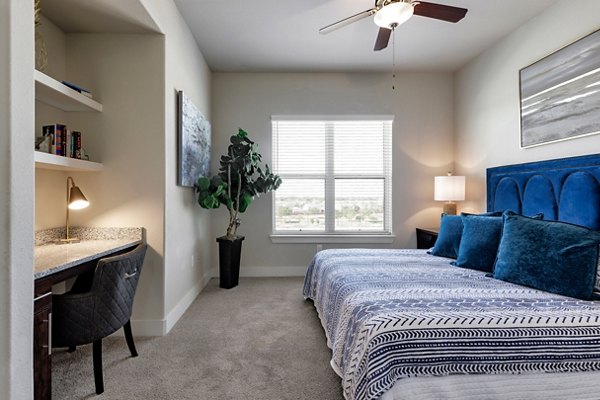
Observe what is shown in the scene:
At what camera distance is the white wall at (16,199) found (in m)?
1.09

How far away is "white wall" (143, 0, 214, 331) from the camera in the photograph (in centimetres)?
265

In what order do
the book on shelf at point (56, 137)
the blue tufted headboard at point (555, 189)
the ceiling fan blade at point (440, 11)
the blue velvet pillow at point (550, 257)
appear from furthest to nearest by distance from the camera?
the blue tufted headboard at point (555, 189), the ceiling fan blade at point (440, 11), the book on shelf at point (56, 137), the blue velvet pillow at point (550, 257)

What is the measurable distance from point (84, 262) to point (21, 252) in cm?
72

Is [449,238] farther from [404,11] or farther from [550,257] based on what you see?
[404,11]

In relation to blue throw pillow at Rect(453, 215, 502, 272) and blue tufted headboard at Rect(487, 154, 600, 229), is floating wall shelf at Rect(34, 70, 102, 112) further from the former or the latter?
blue tufted headboard at Rect(487, 154, 600, 229)

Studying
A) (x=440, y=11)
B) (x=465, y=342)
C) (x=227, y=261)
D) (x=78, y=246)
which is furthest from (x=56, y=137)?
(x=440, y=11)

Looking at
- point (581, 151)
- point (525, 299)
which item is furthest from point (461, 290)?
point (581, 151)

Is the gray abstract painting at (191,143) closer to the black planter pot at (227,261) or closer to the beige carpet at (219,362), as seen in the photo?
the black planter pot at (227,261)

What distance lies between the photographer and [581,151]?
2502 mm

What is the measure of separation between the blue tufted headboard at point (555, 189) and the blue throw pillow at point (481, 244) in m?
0.53

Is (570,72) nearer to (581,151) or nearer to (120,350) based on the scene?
(581,151)

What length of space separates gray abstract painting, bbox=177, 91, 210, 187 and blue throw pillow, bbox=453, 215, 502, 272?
2516 millimetres

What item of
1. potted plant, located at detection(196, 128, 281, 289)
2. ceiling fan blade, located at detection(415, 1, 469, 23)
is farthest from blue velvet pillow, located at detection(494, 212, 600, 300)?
potted plant, located at detection(196, 128, 281, 289)

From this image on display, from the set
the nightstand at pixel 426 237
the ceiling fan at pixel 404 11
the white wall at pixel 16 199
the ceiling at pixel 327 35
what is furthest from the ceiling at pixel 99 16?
the nightstand at pixel 426 237
